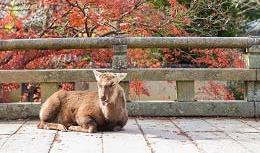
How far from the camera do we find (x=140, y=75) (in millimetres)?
8750

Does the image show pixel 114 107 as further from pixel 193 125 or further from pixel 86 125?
pixel 193 125

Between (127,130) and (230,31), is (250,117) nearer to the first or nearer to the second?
Result: (127,130)

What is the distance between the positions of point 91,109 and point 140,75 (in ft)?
5.03

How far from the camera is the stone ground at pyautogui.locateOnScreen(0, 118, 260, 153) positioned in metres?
6.14

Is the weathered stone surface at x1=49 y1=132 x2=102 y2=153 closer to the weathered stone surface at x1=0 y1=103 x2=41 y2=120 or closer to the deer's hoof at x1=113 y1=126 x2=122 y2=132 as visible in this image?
the deer's hoof at x1=113 y1=126 x2=122 y2=132

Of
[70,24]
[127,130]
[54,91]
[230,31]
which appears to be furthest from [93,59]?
[230,31]

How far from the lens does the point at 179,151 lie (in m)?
6.04

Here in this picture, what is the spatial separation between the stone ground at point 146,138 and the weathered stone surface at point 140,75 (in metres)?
0.82

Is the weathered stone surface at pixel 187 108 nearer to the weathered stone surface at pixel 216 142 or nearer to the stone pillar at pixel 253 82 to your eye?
the stone pillar at pixel 253 82

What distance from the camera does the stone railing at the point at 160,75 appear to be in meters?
8.66

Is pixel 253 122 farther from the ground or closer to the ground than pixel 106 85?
closer to the ground

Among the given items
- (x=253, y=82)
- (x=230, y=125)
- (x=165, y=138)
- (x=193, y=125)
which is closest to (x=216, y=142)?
(x=165, y=138)

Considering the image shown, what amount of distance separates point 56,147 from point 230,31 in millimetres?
10821

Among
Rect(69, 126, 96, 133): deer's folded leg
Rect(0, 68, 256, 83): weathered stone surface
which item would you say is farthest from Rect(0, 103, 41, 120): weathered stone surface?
Rect(69, 126, 96, 133): deer's folded leg
